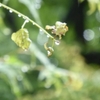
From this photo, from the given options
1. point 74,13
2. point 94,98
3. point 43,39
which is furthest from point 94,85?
point 74,13

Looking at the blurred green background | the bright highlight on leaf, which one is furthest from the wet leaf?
the blurred green background

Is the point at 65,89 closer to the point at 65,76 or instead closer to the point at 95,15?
the point at 65,76

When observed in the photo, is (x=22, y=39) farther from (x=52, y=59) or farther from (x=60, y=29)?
(x=52, y=59)

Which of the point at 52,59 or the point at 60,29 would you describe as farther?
the point at 52,59

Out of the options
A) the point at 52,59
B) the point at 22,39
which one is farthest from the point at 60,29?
the point at 52,59

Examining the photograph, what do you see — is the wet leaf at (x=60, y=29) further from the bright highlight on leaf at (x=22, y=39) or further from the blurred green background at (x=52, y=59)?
the blurred green background at (x=52, y=59)

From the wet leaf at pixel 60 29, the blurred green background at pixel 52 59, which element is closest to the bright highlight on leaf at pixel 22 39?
the wet leaf at pixel 60 29

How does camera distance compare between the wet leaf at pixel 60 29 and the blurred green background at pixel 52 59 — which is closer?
the wet leaf at pixel 60 29

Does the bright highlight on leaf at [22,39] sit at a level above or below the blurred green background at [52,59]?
below

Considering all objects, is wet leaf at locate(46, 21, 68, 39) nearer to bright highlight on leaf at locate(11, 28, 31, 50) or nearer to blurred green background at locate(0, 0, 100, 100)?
bright highlight on leaf at locate(11, 28, 31, 50)

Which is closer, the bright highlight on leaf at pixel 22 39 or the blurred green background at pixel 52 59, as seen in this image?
the bright highlight on leaf at pixel 22 39
